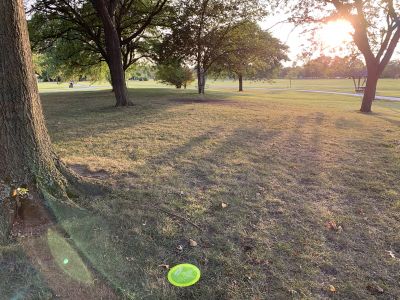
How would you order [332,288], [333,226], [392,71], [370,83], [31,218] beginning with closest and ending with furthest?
1. [332,288]
2. [31,218]
3. [333,226]
4. [370,83]
5. [392,71]

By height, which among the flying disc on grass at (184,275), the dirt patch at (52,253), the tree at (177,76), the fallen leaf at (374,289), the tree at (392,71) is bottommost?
the fallen leaf at (374,289)

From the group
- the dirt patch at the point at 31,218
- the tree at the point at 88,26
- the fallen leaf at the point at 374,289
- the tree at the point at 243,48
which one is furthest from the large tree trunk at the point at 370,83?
the dirt patch at the point at 31,218

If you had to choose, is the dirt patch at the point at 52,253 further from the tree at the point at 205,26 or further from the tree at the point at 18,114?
the tree at the point at 205,26

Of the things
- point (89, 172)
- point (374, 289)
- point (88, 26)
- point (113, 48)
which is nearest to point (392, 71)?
point (88, 26)

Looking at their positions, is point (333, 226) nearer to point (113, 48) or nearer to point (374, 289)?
point (374, 289)

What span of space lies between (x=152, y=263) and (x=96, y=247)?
0.52 meters

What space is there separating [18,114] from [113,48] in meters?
9.58

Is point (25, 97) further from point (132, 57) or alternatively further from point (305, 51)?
point (132, 57)

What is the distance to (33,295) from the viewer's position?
2.19m

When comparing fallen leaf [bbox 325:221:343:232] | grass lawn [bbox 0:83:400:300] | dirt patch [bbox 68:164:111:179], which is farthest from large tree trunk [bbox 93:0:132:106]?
fallen leaf [bbox 325:221:343:232]

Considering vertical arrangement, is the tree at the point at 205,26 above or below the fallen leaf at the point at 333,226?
above

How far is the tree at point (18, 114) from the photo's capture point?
2.84 meters

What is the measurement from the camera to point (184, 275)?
2.56 m

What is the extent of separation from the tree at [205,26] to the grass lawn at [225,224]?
562 inches
